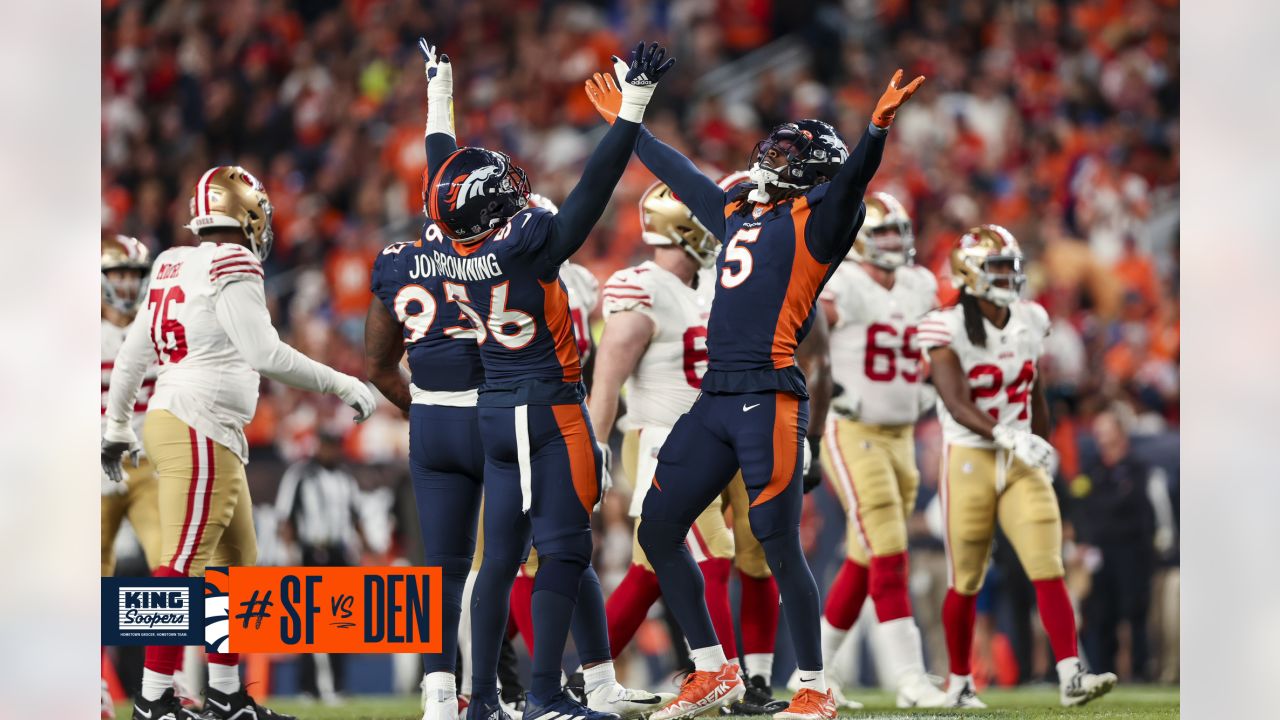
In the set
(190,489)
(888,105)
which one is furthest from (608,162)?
(190,489)

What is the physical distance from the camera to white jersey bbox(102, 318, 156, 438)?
7.35 metres

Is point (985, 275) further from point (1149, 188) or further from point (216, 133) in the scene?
point (216, 133)

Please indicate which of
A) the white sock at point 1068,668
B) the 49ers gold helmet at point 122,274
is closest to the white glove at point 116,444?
the 49ers gold helmet at point 122,274

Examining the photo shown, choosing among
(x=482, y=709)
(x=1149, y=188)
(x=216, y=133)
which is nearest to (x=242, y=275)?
(x=482, y=709)

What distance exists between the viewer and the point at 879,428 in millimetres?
7637

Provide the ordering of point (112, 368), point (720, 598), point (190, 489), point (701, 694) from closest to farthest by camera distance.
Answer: point (701, 694) < point (190, 489) < point (720, 598) < point (112, 368)

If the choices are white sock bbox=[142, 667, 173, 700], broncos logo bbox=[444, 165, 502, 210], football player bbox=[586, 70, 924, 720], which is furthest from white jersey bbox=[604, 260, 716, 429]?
white sock bbox=[142, 667, 173, 700]

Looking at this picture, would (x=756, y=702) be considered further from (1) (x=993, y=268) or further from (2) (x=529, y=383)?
(1) (x=993, y=268)

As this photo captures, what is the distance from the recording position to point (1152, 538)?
9.67 metres

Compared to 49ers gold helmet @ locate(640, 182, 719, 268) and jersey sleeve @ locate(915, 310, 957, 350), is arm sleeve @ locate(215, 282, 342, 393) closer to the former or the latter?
49ers gold helmet @ locate(640, 182, 719, 268)

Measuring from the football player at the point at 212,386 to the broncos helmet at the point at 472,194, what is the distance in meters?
1.01

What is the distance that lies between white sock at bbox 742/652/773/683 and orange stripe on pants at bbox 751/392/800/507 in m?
1.36

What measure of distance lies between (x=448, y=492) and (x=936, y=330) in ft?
8.29

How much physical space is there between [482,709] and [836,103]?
28.0 ft
